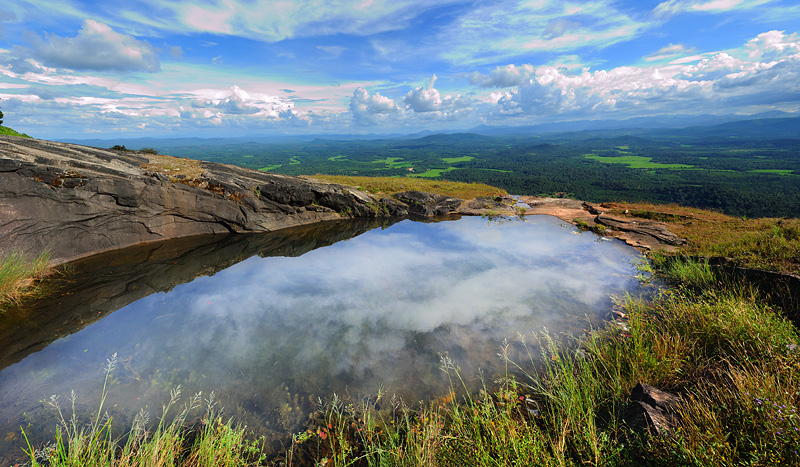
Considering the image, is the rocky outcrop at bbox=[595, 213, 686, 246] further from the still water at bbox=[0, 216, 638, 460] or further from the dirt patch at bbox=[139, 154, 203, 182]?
the dirt patch at bbox=[139, 154, 203, 182]

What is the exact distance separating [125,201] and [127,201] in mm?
73

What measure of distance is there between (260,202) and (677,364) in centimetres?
2022

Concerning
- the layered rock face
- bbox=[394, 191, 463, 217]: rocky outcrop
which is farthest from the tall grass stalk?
bbox=[394, 191, 463, 217]: rocky outcrop

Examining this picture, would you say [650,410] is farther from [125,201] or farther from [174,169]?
[174,169]

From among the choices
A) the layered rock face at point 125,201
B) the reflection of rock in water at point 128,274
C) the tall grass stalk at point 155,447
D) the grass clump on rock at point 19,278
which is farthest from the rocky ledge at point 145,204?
the tall grass stalk at point 155,447

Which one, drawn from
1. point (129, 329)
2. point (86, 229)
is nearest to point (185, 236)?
point (86, 229)

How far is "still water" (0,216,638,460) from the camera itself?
6.02m

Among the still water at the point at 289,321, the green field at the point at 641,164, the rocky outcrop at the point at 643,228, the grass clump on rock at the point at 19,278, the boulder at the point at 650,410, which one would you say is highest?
the grass clump on rock at the point at 19,278

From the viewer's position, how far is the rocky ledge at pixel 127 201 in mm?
11570

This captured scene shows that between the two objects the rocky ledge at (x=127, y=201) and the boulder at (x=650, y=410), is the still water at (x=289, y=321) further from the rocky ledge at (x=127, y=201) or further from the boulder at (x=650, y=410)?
the boulder at (x=650, y=410)

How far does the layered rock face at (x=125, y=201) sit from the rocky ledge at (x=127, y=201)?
31 mm

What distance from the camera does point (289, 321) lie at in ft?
27.9

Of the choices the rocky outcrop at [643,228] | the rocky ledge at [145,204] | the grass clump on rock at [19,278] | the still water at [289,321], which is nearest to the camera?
the still water at [289,321]

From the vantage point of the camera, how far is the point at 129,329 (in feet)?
26.1
